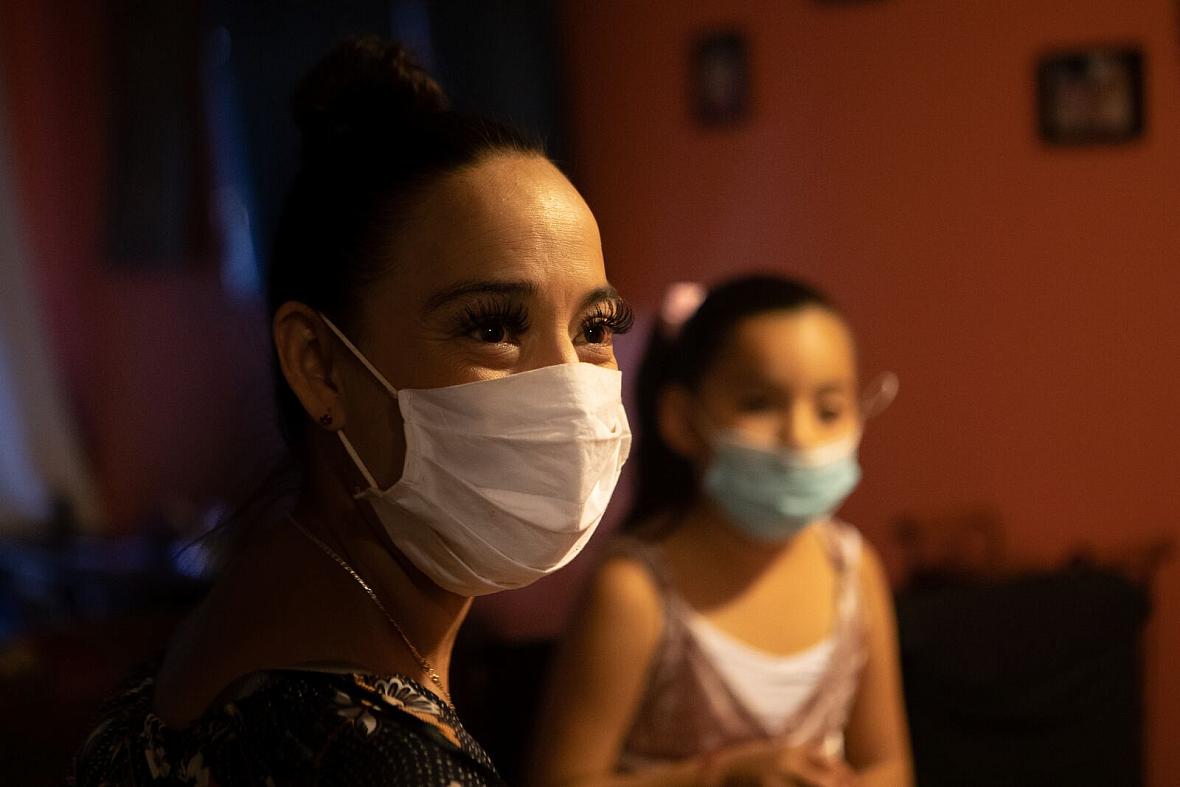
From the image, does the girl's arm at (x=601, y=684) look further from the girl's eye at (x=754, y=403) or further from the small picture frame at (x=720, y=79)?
the small picture frame at (x=720, y=79)

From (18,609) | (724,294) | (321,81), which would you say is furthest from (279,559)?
(18,609)

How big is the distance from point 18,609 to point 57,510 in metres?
0.34

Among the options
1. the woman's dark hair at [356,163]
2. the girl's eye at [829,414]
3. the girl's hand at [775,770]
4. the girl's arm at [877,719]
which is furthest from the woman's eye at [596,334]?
the girl's arm at [877,719]

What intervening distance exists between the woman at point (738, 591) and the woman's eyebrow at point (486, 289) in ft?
2.49

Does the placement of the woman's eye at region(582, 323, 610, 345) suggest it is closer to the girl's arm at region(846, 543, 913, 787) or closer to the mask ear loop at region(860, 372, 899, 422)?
the girl's arm at region(846, 543, 913, 787)

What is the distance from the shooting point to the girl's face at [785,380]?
161 cm

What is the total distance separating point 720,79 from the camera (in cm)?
314

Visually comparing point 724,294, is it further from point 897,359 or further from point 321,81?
point 897,359

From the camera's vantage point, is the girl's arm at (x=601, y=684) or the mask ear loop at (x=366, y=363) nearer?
the mask ear loop at (x=366, y=363)

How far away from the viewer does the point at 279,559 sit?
0.92 metres

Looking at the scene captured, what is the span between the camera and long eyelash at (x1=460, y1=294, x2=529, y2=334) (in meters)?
0.89

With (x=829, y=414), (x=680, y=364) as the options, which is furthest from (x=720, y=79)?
(x=829, y=414)

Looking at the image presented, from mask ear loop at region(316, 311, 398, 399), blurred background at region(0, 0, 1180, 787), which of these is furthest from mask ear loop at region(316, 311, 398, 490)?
blurred background at region(0, 0, 1180, 787)

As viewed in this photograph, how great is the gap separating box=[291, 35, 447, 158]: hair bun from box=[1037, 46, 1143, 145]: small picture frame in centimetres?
229
